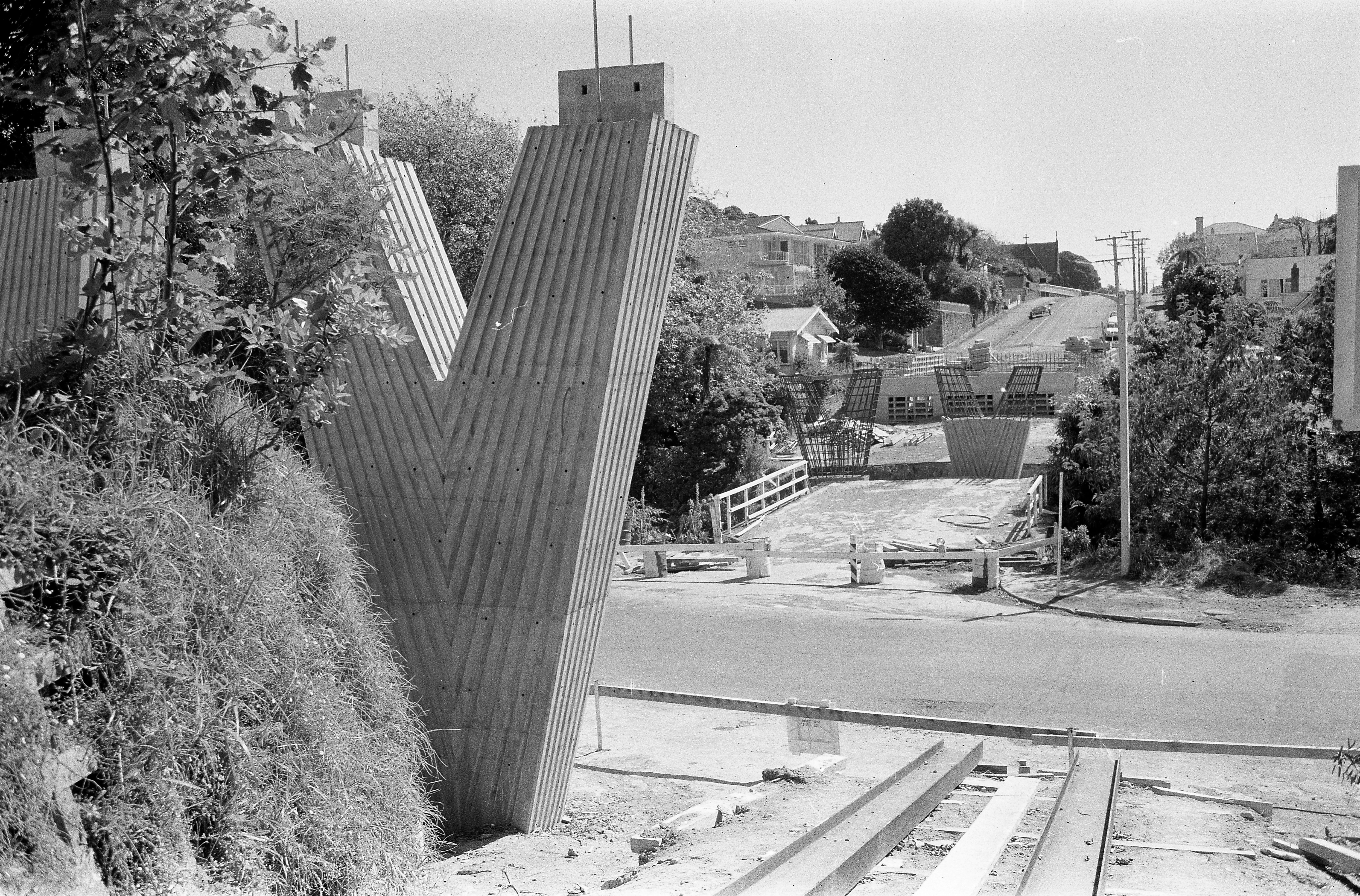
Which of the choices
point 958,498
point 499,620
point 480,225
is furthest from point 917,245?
point 499,620

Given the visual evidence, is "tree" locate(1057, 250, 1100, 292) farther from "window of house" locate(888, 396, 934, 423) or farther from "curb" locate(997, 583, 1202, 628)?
"curb" locate(997, 583, 1202, 628)

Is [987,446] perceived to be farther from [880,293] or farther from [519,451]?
[880,293]

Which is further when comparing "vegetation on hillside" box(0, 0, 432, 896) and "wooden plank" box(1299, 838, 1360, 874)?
"wooden plank" box(1299, 838, 1360, 874)

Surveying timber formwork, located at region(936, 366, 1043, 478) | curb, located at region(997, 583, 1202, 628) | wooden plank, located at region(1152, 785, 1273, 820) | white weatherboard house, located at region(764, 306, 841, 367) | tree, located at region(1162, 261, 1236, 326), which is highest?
tree, located at region(1162, 261, 1236, 326)

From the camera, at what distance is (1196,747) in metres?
7.94

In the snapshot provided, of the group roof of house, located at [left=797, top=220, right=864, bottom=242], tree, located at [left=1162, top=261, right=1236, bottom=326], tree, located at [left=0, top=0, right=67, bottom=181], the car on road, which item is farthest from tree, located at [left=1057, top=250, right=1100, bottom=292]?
tree, located at [left=0, top=0, right=67, bottom=181]

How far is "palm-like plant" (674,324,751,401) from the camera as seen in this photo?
2583cm

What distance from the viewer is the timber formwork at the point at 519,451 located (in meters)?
6.11

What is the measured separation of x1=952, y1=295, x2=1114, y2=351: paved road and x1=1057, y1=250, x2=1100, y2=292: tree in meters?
17.8

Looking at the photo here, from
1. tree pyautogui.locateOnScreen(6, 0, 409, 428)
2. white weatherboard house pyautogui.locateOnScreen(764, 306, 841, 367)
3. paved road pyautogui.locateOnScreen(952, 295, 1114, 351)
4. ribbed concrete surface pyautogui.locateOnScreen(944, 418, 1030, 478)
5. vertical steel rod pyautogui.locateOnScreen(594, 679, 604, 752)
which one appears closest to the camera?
tree pyautogui.locateOnScreen(6, 0, 409, 428)

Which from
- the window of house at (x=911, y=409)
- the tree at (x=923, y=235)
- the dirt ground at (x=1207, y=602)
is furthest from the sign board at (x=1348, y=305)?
the tree at (x=923, y=235)

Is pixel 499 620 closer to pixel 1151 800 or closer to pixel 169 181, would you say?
pixel 169 181

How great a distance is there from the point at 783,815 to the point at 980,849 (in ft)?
2.99

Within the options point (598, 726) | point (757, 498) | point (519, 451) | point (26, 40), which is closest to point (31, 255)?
point (26, 40)
